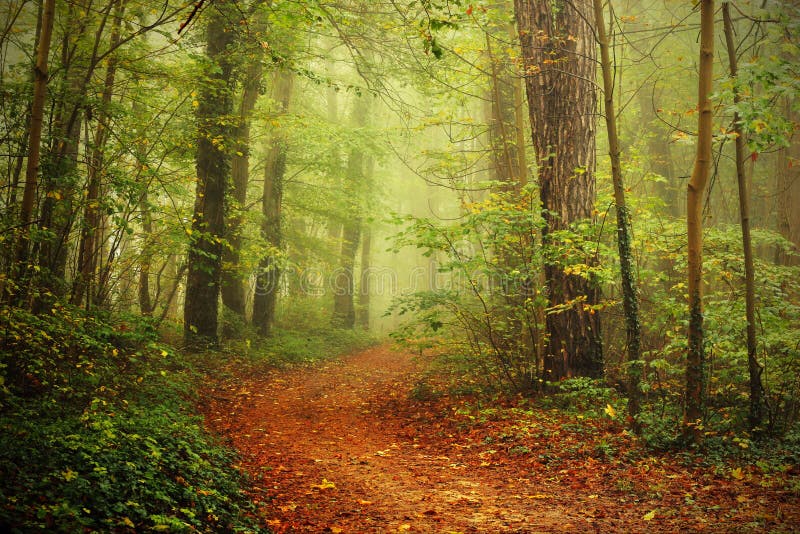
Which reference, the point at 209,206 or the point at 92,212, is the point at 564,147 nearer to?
the point at 92,212

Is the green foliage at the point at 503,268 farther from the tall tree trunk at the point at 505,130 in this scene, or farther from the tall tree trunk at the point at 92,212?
the tall tree trunk at the point at 92,212

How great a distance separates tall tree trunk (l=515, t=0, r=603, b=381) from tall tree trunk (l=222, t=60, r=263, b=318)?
6617 millimetres

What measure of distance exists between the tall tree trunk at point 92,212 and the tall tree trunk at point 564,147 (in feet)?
21.0

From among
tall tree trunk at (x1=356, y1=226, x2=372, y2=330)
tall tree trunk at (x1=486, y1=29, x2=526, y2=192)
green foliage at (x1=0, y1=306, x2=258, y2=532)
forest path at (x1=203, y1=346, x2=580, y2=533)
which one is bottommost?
forest path at (x1=203, y1=346, x2=580, y2=533)

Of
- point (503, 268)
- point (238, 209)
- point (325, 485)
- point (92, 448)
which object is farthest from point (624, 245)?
point (238, 209)

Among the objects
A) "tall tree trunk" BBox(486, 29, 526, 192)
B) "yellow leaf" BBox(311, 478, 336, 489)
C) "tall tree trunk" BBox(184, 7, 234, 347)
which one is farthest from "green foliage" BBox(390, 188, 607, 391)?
"tall tree trunk" BBox(184, 7, 234, 347)

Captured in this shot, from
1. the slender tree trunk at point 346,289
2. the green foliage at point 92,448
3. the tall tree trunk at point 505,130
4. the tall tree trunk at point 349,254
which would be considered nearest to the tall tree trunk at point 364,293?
the tall tree trunk at point 349,254

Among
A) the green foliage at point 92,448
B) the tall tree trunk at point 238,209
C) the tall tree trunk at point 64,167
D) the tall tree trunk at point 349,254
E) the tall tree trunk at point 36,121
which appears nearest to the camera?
the green foliage at point 92,448

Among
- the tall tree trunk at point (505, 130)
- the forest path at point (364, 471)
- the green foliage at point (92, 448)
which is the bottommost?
the forest path at point (364, 471)

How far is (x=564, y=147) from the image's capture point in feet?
26.9

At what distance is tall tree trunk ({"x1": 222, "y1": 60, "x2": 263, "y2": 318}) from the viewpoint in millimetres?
12078

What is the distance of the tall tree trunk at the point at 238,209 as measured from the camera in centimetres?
1208

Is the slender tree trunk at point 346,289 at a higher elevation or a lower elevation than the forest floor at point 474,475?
higher

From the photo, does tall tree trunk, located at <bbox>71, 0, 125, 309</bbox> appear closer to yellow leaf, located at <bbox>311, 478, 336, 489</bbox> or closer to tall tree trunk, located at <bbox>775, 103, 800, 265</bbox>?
yellow leaf, located at <bbox>311, 478, 336, 489</bbox>
